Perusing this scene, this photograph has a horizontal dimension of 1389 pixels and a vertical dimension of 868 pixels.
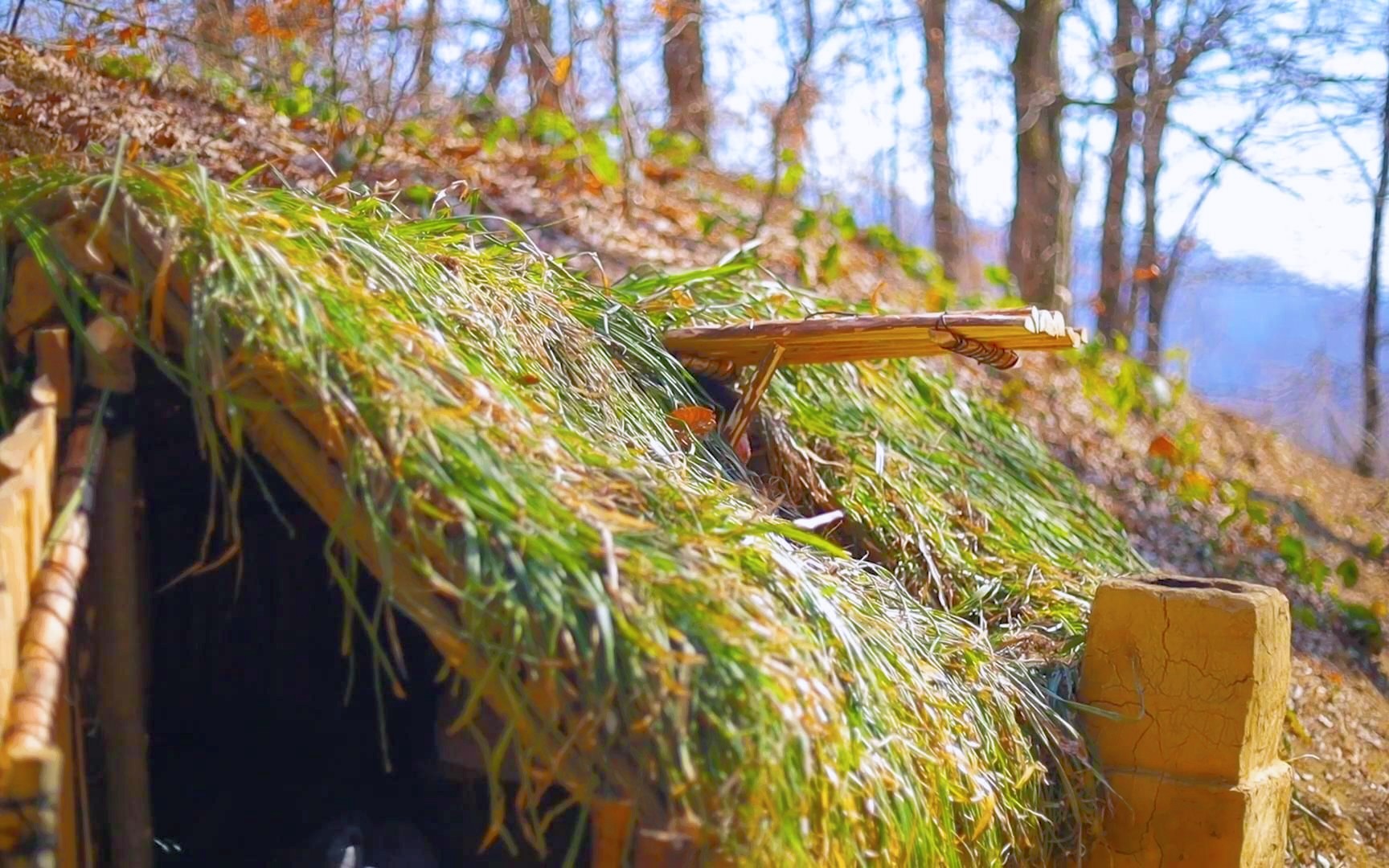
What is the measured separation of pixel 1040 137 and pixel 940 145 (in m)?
2.60

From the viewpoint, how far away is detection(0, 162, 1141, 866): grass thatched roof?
92.3 inches

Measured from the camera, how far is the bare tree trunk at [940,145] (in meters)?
11.0

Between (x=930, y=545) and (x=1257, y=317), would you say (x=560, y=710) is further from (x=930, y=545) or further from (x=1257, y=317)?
(x=1257, y=317)

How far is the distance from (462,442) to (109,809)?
46.0 inches

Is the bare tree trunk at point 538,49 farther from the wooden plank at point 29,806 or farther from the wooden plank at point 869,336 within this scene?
the wooden plank at point 29,806

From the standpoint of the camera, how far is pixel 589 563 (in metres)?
2.46

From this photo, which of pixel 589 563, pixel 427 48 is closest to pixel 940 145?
pixel 427 48

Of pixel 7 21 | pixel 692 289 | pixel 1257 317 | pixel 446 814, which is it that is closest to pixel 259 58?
pixel 7 21

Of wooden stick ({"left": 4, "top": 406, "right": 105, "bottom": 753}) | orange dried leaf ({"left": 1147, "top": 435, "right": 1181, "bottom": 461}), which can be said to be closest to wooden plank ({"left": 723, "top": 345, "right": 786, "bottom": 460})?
wooden stick ({"left": 4, "top": 406, "right": 105, "bottom": 753})

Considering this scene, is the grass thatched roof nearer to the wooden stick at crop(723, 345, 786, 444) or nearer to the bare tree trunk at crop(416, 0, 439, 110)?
the wooden stick at crop(723, 345, 786, 444)

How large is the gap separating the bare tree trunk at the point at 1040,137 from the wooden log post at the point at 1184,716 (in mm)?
5298

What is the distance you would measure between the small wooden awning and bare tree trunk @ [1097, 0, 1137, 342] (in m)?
6.11

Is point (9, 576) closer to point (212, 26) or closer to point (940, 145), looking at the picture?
point (212, 26)

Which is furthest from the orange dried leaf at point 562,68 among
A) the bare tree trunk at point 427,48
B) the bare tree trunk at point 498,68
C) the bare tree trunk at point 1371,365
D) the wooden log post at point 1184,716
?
the bare tree trunk at point 1371,365
